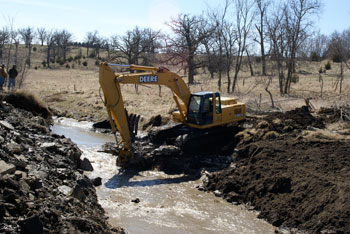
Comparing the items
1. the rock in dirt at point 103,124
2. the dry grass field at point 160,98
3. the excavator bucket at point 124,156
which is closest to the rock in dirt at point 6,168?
the excavator bucket at point 124,156

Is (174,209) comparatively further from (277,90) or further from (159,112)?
(277,90)

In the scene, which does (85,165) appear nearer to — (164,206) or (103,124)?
(164,206)

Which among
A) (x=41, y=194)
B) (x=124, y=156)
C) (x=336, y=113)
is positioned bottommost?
(x=124, y=156)

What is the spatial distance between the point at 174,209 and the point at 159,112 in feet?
39.7

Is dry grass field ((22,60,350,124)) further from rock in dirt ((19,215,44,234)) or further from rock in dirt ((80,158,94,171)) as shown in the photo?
rock in dirt ((19,215,44,234))

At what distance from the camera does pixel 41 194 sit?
25.1 feet

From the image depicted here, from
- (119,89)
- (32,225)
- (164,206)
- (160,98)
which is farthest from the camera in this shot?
(160,98)

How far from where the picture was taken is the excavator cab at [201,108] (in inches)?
584

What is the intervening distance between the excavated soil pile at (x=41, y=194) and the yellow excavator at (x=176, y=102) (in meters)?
2.06

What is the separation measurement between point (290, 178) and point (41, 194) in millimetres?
6850

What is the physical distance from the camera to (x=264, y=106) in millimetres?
22625

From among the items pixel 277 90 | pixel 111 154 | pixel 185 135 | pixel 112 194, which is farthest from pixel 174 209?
pixel 277 90

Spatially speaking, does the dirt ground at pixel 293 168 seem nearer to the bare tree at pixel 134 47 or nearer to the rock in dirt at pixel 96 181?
the rock in dirt at pixel 96 181

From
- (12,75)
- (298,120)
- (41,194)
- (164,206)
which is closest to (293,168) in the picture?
(164,206)
